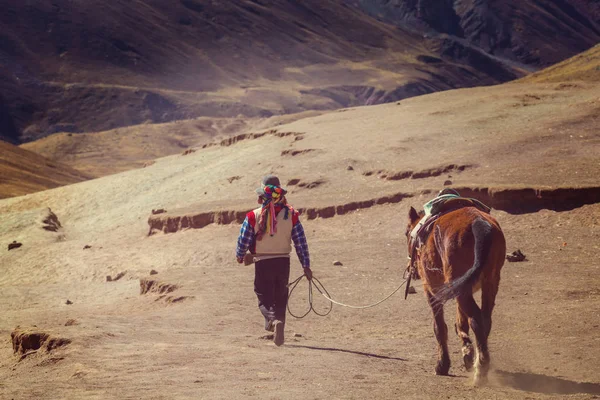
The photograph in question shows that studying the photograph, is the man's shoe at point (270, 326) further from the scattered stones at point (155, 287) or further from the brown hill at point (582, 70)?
the brown hill at point (582, 70)

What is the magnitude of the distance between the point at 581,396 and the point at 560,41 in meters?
183

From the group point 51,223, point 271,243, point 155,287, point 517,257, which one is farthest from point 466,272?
point 51,223

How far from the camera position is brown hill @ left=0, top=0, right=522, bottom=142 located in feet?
298

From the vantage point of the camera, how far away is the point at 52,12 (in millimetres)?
110500

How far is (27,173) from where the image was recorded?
47.4 meters

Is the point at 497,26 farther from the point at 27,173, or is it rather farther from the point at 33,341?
the point at 33,341

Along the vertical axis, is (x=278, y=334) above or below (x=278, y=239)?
below

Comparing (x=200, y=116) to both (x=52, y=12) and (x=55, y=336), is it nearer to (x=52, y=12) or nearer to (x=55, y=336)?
(x=52, y=12)

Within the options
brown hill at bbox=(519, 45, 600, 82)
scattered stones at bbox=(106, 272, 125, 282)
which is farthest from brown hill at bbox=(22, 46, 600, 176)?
scattered stones at bbox=(106, 272, 125, 282)

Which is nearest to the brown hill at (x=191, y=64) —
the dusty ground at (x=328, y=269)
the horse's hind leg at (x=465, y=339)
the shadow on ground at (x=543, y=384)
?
the dusty ground at (x=328, y=269)

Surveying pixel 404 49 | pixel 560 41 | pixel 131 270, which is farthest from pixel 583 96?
pixel 560 41

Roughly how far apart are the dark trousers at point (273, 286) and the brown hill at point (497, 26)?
6378 inches

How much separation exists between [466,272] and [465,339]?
2.03 feet

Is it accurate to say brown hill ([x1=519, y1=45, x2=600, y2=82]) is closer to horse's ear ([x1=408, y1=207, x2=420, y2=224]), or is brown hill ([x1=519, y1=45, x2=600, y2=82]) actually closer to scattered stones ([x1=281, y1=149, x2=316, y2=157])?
scattered stones ([x1=281, y1=149, x2=316, y2=157])
